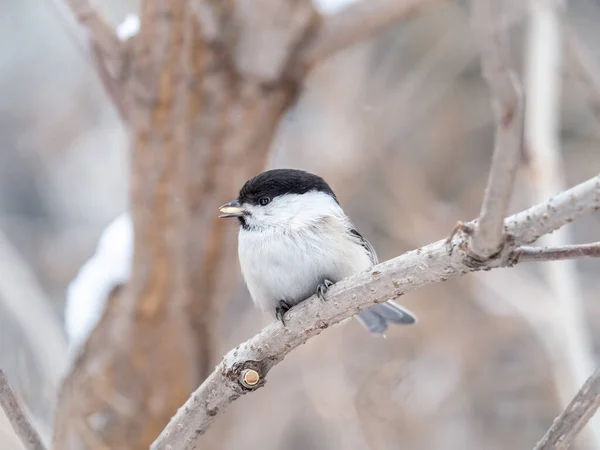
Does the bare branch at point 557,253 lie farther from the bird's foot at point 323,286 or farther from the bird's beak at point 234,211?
the bird's beak at point 234,211

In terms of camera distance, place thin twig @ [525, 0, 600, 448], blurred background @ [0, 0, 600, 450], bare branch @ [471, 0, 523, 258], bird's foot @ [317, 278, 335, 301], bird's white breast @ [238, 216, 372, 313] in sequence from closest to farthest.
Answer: bare branch @ [471, 0, 523, 258] < bird's foot @ [317, 278, 335, 301] < bird's white breast @ [238, 216, 372, 313] < thin twig @ [525, 0, 600, 448] < blurred background @ [0, 0, 600, 450]

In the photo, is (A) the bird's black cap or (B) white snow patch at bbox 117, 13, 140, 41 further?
(B) white snow patch at bbox 117, 13, 140, 41

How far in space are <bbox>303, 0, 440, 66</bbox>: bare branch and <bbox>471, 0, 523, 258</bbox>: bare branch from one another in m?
1.23

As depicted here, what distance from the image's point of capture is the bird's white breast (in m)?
1.42

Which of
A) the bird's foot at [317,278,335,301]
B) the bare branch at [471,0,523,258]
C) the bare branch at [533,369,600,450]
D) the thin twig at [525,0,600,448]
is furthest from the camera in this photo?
the thin twig at [525,0,600,448]

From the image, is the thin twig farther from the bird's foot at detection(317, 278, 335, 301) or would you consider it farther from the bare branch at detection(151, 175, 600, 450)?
the bare branch at detection(151, 175, 600, 450)

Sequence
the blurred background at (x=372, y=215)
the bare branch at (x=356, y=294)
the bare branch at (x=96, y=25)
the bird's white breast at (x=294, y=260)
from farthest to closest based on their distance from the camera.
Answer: the blurred background at (x=372, y=215) < the bare branch at (x=96, y=25) < the bird's white breast at (x=294, y=260) < the bare branch at (x=356, y=294)

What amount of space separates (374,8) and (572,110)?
9.09 feet

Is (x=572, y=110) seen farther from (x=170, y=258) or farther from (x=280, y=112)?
(x=170, y=258)

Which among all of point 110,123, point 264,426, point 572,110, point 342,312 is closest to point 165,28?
point 342,312

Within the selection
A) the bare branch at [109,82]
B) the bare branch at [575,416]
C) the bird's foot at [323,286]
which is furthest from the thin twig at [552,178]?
the bare branch at [109,82]

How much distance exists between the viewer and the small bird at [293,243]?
1.43m

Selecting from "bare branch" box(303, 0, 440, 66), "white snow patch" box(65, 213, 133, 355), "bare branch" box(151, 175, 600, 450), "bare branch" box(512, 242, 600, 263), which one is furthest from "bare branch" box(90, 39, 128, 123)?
"bare branch" box(512, 242, 600, 263)

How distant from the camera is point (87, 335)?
201 centimetres
